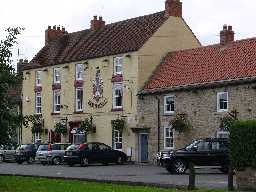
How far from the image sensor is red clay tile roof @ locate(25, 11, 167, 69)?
172 ft

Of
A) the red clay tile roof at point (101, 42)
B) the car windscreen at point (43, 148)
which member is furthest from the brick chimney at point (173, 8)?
the car windscreen at point (43, 148)

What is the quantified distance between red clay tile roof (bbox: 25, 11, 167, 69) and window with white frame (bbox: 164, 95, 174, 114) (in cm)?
513

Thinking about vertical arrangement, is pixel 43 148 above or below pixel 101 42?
below

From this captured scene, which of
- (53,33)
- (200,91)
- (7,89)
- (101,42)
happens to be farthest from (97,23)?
(7,89)

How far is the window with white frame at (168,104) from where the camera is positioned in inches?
1866

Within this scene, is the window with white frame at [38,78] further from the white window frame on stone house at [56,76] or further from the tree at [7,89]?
the tree at [7,89]

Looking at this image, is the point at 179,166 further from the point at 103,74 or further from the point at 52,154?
the point at 103,74

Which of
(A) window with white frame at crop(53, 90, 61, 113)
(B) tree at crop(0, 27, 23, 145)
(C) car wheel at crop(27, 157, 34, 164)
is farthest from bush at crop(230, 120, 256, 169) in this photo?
(A) window with white frame at crop(53, 90, 61, 113)

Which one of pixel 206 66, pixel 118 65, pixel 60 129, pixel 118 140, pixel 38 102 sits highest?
pixel 118 65

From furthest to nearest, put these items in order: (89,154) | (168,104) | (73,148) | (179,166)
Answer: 1. (168,104)
2. (89,154)
3. (73,148)
4. (179,166)

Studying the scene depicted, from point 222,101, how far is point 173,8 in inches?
477

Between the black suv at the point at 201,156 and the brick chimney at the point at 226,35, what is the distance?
15241 millimetres

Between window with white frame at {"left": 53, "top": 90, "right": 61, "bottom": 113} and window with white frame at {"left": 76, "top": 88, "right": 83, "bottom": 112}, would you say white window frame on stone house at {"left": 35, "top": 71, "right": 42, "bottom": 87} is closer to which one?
window with white frame at {"left": 53, "top": 90, "right": 61, "bottom": 113}

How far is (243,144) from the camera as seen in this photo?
24.6 metres
